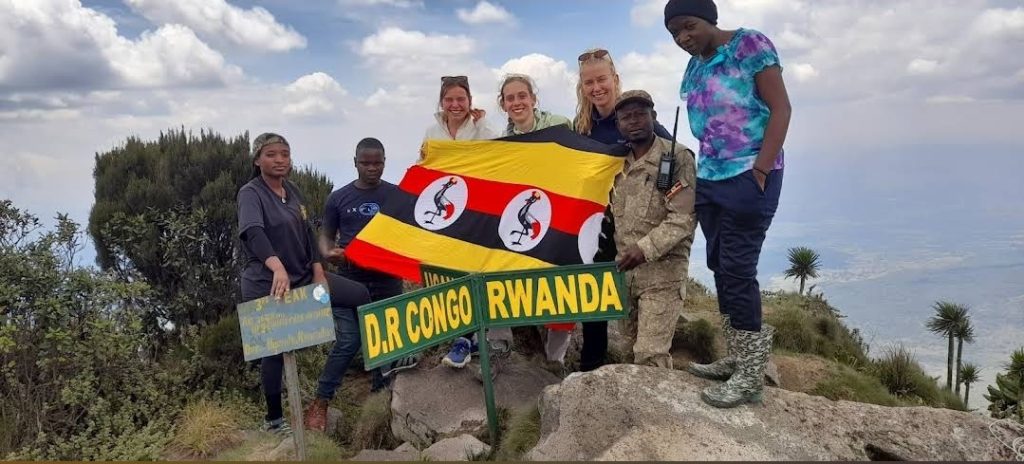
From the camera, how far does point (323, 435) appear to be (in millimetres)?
A: 5887

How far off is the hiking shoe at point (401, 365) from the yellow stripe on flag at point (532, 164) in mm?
1837

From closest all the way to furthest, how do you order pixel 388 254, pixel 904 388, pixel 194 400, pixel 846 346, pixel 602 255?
pixel 602 255 < pixel 388 254 < pixel 194 400 < pixel 904 388 < pixel 846 346

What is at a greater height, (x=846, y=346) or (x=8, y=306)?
(x=8, y=306)

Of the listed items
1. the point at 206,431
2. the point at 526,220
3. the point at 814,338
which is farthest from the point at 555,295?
the point at 814,338

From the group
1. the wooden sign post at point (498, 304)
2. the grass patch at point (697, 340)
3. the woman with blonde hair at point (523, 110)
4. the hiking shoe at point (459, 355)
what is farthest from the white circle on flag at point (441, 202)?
the grass patch at point (697, 340)

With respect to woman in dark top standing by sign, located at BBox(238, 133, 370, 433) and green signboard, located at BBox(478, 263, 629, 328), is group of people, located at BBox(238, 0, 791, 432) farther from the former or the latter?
green signboard, located at BBox(478, 263, 629, 328)

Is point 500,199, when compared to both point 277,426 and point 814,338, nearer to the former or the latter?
point 277,426

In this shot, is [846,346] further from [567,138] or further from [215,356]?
[215,356]

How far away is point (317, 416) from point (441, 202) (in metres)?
2.15

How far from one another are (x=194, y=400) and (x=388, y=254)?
2453 millimetres

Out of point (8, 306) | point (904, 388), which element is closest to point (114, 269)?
point (8, 306)

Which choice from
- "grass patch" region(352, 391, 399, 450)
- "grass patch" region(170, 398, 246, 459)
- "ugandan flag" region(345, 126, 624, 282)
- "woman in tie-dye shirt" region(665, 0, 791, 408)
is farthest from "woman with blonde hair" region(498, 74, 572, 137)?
"grass patch" region(170, 398, 246, 459)

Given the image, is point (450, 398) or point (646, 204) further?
point (450, 398)

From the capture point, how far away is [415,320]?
193 inches
